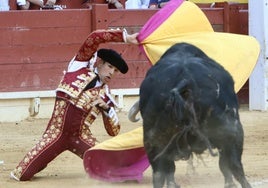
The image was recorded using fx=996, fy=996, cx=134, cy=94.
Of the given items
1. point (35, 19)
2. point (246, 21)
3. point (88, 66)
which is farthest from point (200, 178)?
point (246, 21)

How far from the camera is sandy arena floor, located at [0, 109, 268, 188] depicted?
6070 mm

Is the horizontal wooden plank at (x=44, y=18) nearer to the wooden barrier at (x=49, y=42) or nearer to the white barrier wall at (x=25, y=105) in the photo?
the wooden barrier at (x=49, y=42)

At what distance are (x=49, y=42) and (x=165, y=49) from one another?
4.42 metres

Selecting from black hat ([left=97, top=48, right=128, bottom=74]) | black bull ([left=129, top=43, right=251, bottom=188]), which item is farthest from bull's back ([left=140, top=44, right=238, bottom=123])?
black hat ([left=97, top=48, right=128, bottom=74])

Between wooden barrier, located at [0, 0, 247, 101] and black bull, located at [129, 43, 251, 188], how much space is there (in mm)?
5108

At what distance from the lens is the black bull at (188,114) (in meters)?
4.49

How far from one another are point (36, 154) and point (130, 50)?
4.23 meters

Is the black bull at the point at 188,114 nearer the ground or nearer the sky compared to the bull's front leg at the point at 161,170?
nearer the sky

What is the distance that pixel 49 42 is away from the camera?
10.0m

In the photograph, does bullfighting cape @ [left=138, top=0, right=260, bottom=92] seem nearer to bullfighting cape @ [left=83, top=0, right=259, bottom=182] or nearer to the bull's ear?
bullfighting cape @ [left=83, top=0, right=259, bottom=182]

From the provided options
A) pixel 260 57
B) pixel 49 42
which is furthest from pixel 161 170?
pixel 260 57

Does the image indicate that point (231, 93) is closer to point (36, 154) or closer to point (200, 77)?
point (200, 77)

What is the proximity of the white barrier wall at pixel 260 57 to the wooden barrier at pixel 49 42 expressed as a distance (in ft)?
3.54

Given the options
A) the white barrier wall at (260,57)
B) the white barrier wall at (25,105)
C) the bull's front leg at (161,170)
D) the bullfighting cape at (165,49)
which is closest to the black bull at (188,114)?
the bull's front leg at (161,170)
